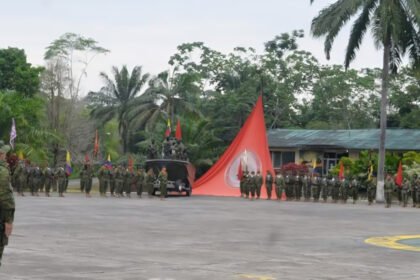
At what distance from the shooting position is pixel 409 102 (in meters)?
65.1

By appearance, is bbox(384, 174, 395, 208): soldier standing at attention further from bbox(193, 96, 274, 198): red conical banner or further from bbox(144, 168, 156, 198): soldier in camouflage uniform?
bbox(144, 168, 156, 198): soldier in camouflage uniform

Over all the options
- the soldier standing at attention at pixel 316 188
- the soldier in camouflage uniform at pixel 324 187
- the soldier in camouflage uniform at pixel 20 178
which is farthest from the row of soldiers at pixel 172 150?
the soldier in camouflage uniform at pixel 20 178

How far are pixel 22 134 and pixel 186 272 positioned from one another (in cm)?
3604

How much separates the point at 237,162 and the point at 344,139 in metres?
15.8

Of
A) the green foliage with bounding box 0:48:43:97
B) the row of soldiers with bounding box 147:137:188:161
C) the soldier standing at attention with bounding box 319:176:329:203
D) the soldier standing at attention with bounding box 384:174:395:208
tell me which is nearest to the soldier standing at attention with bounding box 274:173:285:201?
the soldier standing at attention with bounding box 319:176:329:203

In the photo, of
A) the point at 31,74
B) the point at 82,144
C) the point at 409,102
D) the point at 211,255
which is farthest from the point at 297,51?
the point at 211,255

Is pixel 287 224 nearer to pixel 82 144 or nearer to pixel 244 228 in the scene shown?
pixel 244 228

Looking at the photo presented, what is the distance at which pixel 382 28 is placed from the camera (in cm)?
3819

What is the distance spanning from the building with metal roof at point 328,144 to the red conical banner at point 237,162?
12.2 m

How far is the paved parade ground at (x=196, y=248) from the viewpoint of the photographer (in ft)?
36.1

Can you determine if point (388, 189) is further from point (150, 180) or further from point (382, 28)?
point (150, 180)

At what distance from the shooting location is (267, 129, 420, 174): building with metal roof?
176ft

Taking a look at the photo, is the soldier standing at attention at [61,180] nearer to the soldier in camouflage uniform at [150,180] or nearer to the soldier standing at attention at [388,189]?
the soldier in camouflage uniform at [150,180]

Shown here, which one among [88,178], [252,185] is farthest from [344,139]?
[88,178]
